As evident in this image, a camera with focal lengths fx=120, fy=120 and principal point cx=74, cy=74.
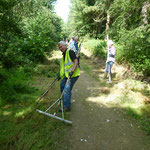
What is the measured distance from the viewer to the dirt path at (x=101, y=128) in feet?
9.37

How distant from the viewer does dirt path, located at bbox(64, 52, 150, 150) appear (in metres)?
2.86

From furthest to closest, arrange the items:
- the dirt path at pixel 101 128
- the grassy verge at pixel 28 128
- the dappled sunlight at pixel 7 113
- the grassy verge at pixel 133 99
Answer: the grassy verge at pixel 133 99 → the dappled sunlight at pixel 7 113 → the dirt path at pixel 101 128 → the grassy verge at pixel 28 128

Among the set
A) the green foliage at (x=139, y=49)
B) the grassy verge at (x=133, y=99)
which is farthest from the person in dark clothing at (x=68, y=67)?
the green foliage at (x=139, y=49)

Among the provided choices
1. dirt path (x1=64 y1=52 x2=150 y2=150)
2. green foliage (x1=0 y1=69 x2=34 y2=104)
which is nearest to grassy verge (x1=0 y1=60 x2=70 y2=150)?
green foliage (x1=0 y1=69 x2=34 y2=104)

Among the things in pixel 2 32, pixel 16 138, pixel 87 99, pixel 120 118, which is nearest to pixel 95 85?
pixel 87 99

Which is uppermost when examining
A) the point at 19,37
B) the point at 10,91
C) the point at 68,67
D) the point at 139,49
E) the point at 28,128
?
the point at 19,37

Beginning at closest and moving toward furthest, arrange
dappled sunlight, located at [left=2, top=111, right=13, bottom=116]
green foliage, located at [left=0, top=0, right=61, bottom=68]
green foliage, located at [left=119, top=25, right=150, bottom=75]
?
dappled sunlight, located at [left=2, top=111, right=13, bottom=116]
green foliage, located at [left=0, top=0, right=61, bottom=68]
green foliage, located at [left=119, top=25, right=150, bottom=75]

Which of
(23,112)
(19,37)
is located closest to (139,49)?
(23,112)

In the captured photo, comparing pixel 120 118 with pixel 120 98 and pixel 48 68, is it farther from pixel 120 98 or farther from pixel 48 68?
pixel 48 68

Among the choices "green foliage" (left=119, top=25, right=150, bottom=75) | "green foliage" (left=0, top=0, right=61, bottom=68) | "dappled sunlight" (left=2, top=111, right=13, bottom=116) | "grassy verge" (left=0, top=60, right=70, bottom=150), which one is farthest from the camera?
"green foliage" (left=119, top=25, right=150, bottom=75)

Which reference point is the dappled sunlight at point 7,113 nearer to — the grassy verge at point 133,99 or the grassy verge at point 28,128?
the grassy verge at point 28,128

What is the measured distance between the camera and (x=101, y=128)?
3410mm

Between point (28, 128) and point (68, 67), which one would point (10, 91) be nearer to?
point (28, 128)

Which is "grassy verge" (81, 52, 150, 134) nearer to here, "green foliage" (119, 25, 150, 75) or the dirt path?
the dirt path
